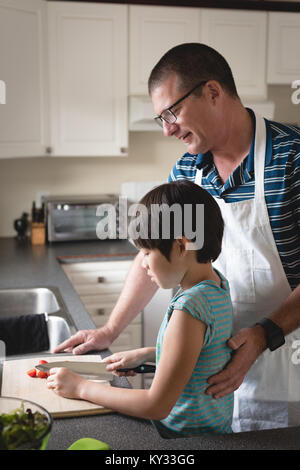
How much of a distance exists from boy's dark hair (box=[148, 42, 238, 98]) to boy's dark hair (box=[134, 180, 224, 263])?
0.38m

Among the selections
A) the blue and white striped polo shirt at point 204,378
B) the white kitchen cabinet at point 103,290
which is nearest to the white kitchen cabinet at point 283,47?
the white kitchen cabinet at point 103,290

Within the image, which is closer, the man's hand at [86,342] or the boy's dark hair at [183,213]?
the boy's dark hair at [183,213]

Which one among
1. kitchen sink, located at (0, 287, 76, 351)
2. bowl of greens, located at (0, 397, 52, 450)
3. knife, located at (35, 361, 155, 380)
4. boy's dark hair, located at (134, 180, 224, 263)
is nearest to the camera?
bowl of greens, located at (0, 397, 52, 450)

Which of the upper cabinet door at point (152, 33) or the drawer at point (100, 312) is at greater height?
the upper cabinet door at point (152, 33)

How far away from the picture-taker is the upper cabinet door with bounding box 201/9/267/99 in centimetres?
303

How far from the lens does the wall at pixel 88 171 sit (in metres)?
3.28

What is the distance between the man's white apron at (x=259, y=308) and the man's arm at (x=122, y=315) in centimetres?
25

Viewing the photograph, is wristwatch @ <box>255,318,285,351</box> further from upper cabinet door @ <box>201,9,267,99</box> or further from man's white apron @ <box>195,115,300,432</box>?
upper cabinet door @ <box>201,9,267,99</box>

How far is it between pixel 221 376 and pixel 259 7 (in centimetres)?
260

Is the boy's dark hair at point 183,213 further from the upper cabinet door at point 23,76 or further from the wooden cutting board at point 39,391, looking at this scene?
the upper cabinet door at point 23,76

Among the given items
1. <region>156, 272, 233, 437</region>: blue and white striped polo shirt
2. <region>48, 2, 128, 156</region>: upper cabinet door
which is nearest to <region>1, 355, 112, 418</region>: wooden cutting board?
<region>156, 272, 233, 437</region>: blue and white striped polo shirt

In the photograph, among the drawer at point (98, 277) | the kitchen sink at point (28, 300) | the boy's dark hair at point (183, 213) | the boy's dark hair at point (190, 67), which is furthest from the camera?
the drawer at point (98, 277)

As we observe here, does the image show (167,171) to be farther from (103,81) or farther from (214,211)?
(214,211)
